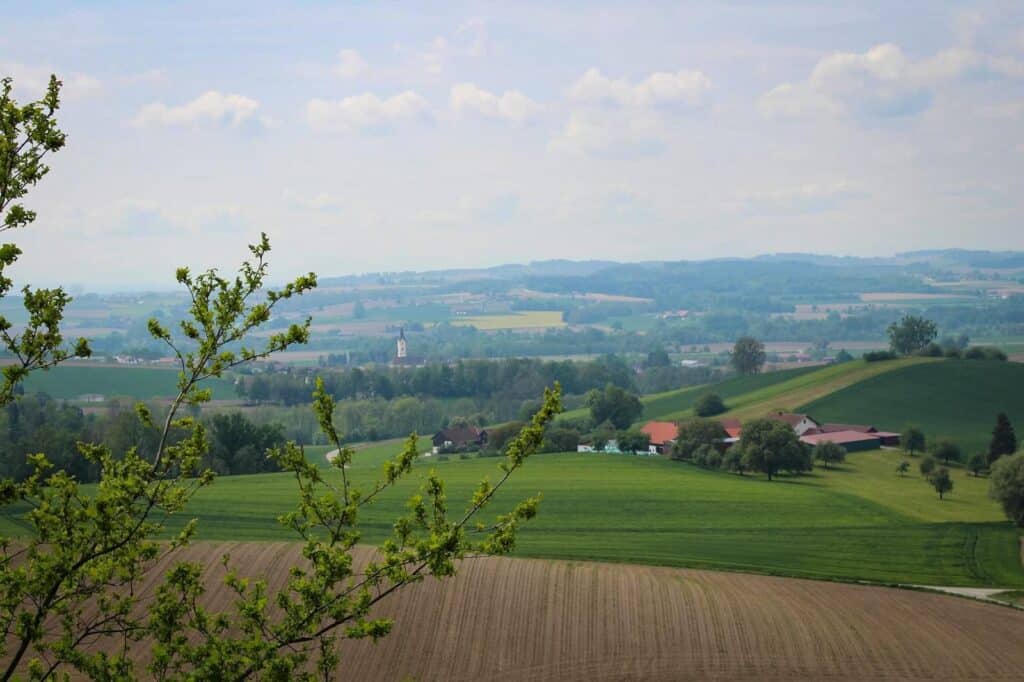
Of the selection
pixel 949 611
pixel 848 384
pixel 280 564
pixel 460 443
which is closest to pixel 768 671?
pixel 949 611

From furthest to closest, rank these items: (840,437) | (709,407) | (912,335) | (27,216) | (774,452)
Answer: (912,335) < (709,407) < (840,437) < (774,452) < (27,216)

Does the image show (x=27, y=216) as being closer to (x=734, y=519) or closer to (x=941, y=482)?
(x=734, y=519)

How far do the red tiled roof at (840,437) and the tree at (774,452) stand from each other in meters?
9.88

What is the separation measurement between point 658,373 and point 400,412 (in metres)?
A: 57.5

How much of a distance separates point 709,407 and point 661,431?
1138cm

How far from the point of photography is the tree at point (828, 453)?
263 feet

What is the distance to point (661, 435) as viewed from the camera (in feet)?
317

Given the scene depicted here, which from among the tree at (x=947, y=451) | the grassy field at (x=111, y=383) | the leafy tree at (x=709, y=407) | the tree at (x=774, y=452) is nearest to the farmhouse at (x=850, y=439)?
the tree at (x=947, y=451)

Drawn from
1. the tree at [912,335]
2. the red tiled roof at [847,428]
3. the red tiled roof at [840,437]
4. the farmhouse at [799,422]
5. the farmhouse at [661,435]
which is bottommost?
the farmhouse at [661,435]

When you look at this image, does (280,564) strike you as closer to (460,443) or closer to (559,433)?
(559,433)

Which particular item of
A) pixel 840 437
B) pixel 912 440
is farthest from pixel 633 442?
pixel 912 440

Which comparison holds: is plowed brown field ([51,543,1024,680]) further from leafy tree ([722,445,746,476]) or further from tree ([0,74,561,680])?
leafy tree ([722,445,746,476])

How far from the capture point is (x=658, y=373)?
166000 mm

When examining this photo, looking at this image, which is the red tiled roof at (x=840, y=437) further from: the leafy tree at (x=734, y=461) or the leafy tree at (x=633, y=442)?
the leafy tree at (x=633, y=442)
